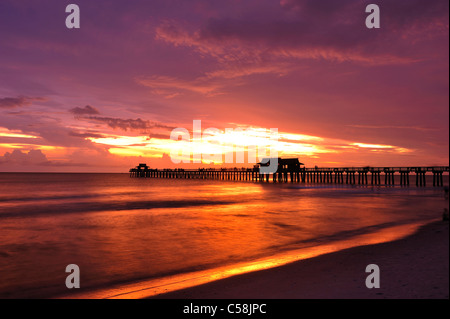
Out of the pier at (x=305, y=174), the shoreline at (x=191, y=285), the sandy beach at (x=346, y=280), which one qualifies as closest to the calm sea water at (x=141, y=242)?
the shoreline at (x=191, y=285)

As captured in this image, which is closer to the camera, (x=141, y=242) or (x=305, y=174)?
(x=141, y=242)

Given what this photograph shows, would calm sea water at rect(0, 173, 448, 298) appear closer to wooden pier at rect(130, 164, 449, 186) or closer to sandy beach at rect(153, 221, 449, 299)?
sandy beach at rect(153, 221, 449, 299)

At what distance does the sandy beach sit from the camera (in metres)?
4.87

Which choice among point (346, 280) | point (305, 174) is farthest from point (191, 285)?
point (305, 174)

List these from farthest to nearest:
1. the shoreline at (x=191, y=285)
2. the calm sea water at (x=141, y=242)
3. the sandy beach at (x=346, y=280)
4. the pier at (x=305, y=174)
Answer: the pier at (x=305, y=174), the calm sea water at (x=141, y=242), the shoreline at (x=191, y=285), the sandy beach at (x=346, y=280)

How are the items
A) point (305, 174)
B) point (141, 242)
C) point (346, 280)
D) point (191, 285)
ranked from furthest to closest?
point (305, 174)
point (141, 242)
point (191, 285)
point (346, 280)

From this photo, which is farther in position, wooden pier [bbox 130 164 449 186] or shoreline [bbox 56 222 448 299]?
wooden pier [bbox 130 164 449 186]

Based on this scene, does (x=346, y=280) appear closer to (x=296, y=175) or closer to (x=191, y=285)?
(x=191, y=285)

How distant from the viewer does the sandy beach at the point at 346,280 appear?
4867 mm

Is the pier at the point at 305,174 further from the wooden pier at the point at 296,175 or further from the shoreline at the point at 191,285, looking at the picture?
the shoreline at the point at 191,285

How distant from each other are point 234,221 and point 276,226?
2720mm

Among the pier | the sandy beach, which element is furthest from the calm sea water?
the pier

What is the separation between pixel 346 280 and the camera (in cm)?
557
